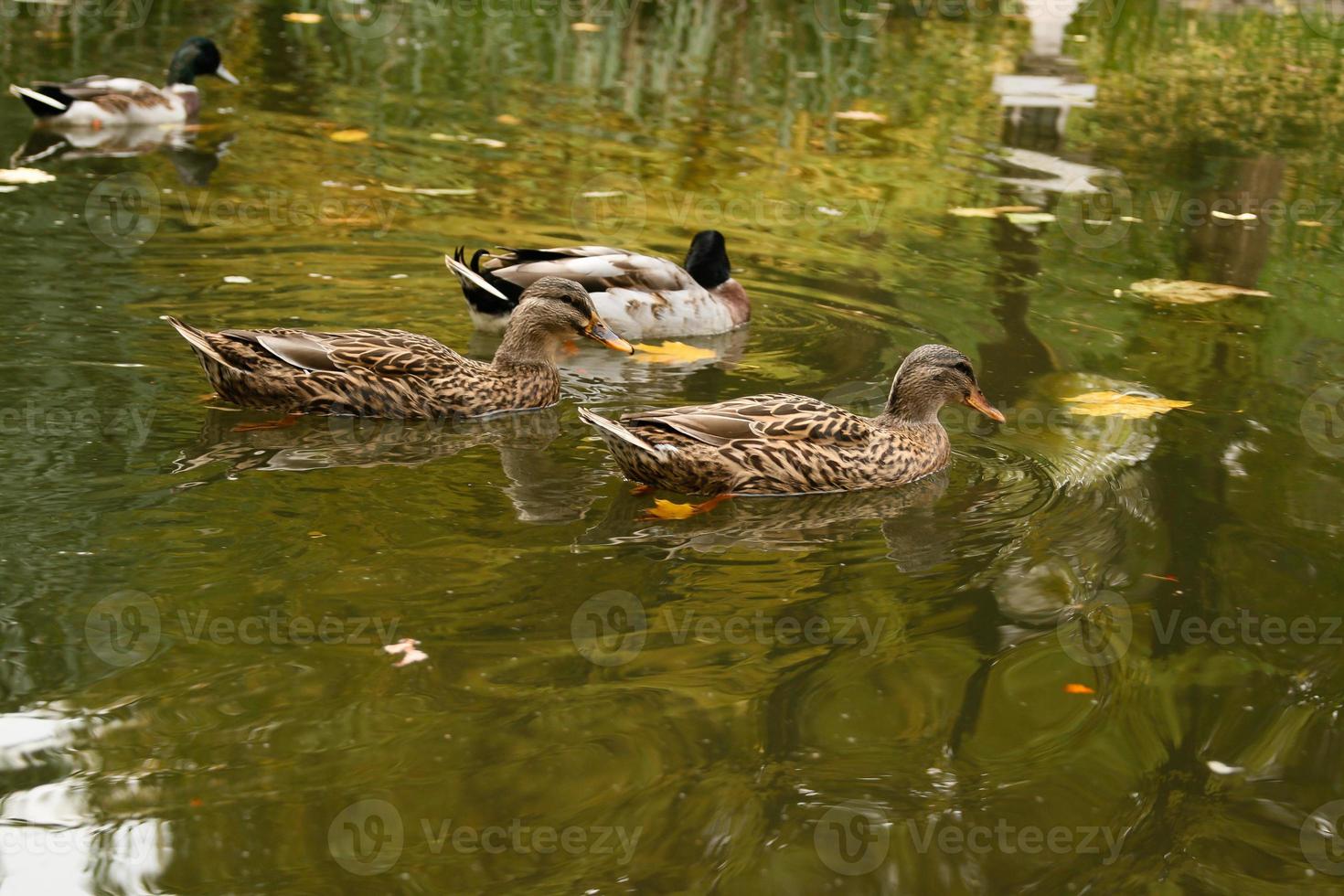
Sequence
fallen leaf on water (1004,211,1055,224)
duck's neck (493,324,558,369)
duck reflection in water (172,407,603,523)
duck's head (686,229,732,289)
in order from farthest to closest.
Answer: fallen leaf on water (1004,211,1055,224), duck's head (686,229,732,289), duck's neck (493,324,558,369), duck reflection in water (172,407,603,523)

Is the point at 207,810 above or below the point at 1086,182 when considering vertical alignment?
below

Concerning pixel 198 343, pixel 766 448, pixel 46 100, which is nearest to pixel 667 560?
pixel 766 448

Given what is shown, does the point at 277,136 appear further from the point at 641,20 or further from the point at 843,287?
the point at 641,20

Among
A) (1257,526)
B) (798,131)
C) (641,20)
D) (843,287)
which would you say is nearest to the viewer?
(1257,526)

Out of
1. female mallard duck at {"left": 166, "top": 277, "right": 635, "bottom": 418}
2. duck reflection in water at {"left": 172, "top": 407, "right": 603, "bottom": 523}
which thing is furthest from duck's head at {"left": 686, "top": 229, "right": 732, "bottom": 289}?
duck reflection in water at {"left": 172, "top": 407, "right": 603, "bottom": 523}

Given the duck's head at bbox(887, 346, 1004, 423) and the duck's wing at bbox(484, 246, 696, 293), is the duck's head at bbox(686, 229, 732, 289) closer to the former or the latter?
the duck's wing at bbox(484, 246, 696, 293)

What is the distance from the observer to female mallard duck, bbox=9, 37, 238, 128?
41.2ft

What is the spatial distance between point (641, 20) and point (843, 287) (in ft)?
31.5

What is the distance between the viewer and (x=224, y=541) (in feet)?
19.3

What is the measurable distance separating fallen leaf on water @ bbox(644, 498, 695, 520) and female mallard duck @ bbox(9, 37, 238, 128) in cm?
804

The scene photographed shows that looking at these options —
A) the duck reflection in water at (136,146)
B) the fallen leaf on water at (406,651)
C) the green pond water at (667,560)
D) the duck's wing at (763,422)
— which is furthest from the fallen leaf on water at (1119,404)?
the duck reflection in water at (136,146)

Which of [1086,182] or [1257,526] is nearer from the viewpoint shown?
[1257,526]

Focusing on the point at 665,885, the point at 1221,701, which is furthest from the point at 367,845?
the point at 1221,701

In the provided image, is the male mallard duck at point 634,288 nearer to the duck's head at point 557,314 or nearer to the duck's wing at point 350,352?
the duck's head at point 557,314
